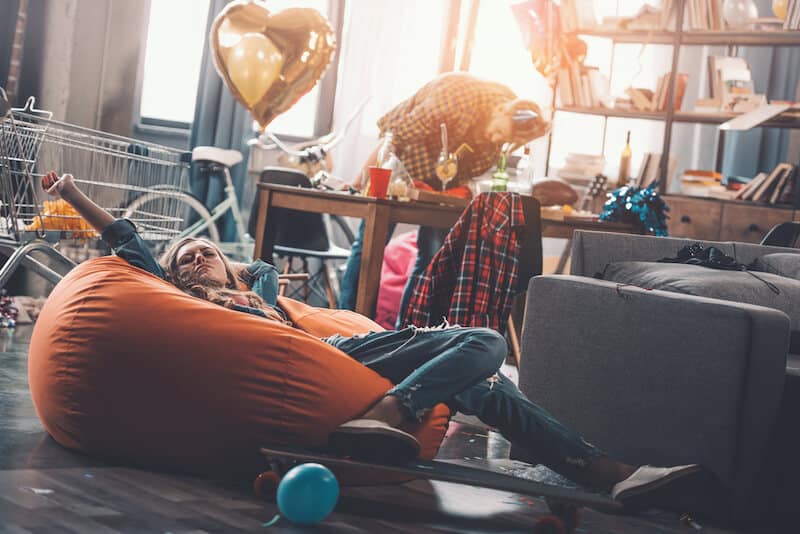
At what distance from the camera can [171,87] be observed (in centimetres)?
546

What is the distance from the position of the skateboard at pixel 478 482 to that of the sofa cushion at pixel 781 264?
1148 millimetres

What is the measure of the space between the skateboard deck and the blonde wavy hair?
1.98 feet

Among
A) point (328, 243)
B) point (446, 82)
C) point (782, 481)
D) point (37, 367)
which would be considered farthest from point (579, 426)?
point (328, 243)

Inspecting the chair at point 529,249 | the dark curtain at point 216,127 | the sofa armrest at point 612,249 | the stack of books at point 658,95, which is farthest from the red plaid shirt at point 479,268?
the stack of books at point 658,95

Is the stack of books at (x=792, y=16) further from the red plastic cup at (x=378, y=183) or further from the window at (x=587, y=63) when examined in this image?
the red plastic cup at (x=378, y=183)

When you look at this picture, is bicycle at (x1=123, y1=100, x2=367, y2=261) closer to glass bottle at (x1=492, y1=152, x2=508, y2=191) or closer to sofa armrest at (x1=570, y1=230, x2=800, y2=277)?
glass bottle at (x1=492, y1=152, x2=508, y2=191)

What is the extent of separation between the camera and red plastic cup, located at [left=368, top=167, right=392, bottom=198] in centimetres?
352

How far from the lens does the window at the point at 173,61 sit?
535cm

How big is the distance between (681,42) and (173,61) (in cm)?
280

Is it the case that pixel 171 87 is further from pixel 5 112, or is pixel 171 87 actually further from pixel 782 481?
pixel 782 481

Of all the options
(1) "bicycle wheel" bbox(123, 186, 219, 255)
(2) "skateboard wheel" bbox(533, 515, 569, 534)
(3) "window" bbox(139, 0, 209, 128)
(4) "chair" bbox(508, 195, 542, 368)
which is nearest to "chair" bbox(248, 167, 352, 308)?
(1) "bicycle wheel" bbox(123, 186, 219, 255)

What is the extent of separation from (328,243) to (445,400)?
288 centimetres

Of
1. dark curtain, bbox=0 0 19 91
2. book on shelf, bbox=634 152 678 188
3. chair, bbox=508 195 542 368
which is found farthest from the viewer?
book on shelf, bbox=634 152 678 188

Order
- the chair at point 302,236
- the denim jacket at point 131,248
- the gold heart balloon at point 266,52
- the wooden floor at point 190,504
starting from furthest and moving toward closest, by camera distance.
Result: the chair at point 302,236 → the gold heart balloon at point 266,52 → the denim jacket at point 131,248 → the wooden floor at point 190,504
